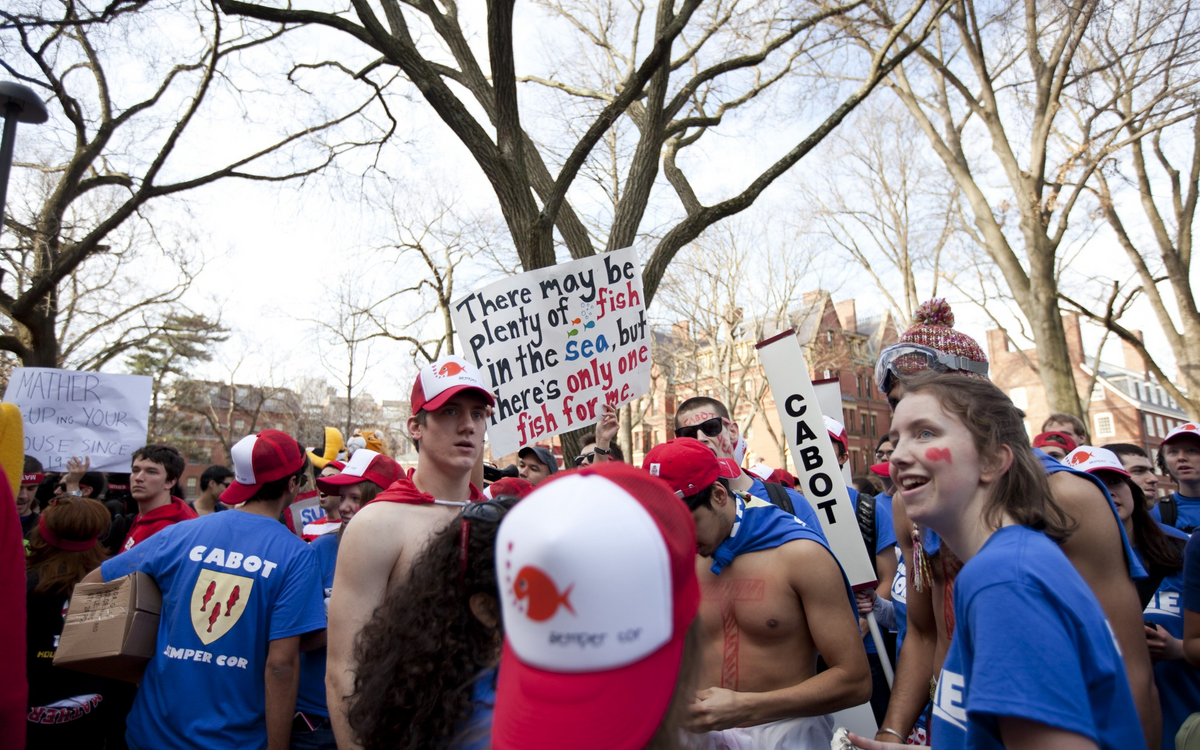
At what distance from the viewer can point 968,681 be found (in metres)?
1.64

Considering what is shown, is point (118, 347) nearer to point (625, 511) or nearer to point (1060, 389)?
point (1060, 389)

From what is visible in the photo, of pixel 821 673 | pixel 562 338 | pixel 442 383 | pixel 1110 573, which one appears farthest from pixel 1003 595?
pixel 562 338

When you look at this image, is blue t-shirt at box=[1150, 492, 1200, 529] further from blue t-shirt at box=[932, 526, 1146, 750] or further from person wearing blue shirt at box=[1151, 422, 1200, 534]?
blue t-shirt at box=[932, 526, 1146, 750]

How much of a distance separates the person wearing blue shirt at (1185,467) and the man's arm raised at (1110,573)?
3539mm

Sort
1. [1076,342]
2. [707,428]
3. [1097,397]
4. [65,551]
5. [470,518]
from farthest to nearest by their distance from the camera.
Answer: [1097,397] < [1076,342] < [707,428] < [65,551] < [470,518]

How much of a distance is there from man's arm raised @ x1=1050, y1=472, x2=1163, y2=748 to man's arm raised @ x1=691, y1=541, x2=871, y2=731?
0.89 m

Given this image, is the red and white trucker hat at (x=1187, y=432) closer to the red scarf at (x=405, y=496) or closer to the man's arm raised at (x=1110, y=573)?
the man's arm raised at (x=1110, y=573)

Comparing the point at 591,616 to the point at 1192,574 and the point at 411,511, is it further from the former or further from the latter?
the point at 1192,574

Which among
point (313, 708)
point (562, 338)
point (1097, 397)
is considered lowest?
point (313, 708)

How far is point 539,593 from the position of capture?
1.00 meters


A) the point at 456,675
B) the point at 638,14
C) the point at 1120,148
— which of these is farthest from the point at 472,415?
the point at 1120,148

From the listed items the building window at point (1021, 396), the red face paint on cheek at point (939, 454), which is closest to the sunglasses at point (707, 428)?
the red face paint on cheek at point (939, 454)

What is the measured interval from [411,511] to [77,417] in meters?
6.89

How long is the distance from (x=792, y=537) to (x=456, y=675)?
193 cm
